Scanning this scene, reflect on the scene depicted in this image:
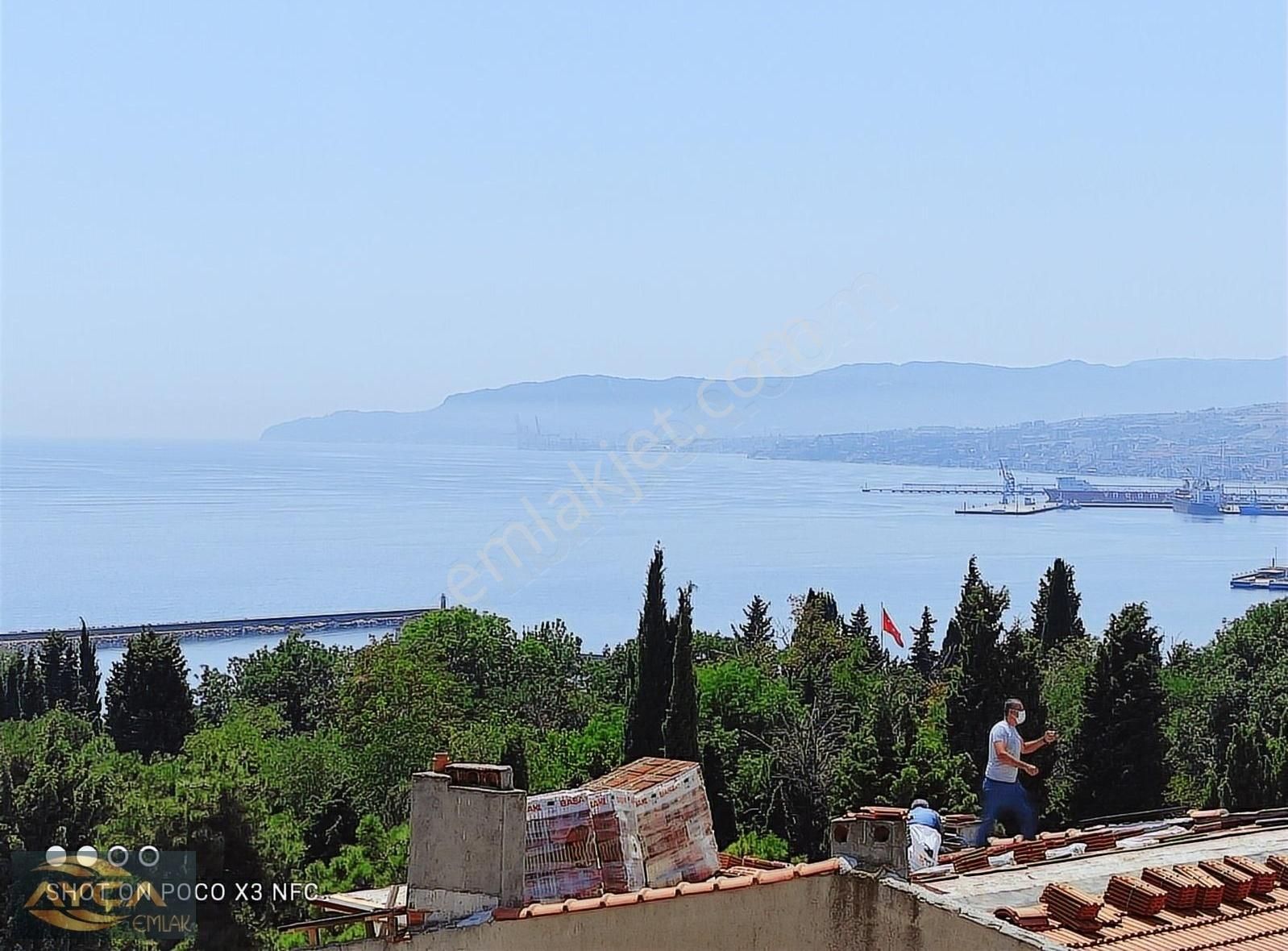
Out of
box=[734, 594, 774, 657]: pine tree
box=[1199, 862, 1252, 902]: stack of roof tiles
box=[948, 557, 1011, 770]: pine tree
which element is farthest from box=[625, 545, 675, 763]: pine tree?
box=[1199, 862, 1252, 902]: stack of roof tiles

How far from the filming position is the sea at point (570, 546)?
78.8 metres

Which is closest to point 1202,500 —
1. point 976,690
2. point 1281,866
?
point 976,690

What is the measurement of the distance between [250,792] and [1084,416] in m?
120

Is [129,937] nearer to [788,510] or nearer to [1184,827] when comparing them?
[1184,827]

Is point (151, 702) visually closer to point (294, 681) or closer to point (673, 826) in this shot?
point (294, 681)

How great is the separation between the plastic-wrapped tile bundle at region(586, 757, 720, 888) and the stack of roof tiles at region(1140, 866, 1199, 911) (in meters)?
2.19

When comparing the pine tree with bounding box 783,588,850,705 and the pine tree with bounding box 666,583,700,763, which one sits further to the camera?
the pine tree with bounding box 783,588,850,705

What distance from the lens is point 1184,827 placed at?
8352mm

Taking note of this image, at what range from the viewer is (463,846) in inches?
249

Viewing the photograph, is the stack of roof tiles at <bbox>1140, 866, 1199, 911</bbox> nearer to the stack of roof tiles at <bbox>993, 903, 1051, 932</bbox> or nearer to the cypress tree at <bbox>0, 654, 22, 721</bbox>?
the stack of roof tiles at <bbox>993, 903, 1051, 932</bbox>

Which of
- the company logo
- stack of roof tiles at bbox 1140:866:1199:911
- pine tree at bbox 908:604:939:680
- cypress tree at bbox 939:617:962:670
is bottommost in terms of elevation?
pine tree at bbox 908:604:939:680

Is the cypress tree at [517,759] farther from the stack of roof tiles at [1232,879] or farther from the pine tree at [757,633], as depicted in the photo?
the pine tree at [757,633]

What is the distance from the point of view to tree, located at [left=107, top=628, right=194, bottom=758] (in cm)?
2627

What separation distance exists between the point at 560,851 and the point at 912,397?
114600 millimetres
